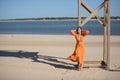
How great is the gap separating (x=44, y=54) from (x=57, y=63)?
2654 millimetres

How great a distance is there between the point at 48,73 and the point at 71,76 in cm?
90

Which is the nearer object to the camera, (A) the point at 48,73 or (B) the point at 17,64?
(A) the point at 48,73

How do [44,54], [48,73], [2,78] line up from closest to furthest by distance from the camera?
[2,78] < [48,73] < [44,54]

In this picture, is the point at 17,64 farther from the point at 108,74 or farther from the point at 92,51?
the point at 92,51

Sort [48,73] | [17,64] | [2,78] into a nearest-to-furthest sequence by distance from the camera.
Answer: [2,78]
[48,73]
[17,64]

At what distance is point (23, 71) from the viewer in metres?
10.2

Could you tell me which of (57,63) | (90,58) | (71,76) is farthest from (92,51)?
(71,76)

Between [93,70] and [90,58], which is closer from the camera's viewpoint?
[93,70]

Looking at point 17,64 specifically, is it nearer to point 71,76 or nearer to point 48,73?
point 48,73

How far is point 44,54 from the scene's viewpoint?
14.3 metres

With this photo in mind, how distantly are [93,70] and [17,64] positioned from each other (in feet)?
10.3

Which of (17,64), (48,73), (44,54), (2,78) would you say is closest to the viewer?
(2,78)

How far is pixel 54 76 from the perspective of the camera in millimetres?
9422

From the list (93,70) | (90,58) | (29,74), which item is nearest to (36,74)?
(29,74)
